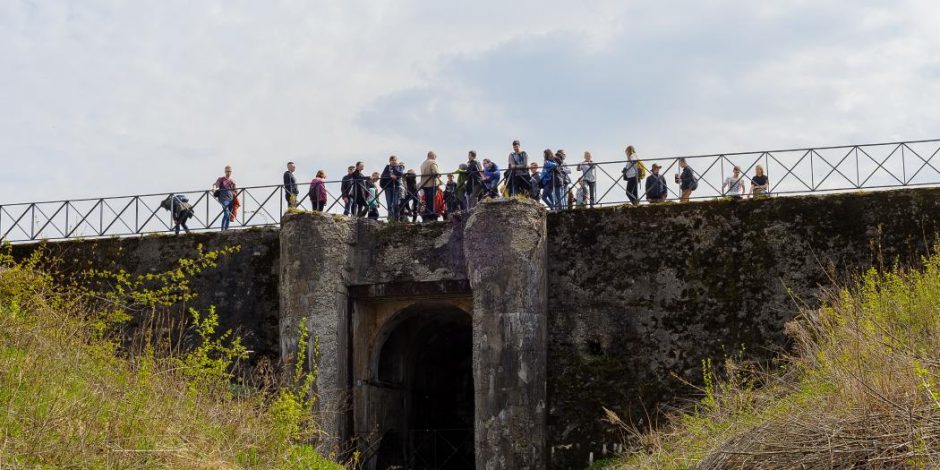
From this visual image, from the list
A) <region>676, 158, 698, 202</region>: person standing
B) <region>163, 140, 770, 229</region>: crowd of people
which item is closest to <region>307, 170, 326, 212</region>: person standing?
<region>163, 140, 770, 229</region>: crowd of people

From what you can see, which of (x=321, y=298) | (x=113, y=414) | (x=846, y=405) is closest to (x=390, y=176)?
(x=321, y=298)

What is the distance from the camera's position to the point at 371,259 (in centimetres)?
1795

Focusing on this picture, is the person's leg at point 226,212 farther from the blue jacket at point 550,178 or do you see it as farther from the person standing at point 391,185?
the blue jacket at point 550,178

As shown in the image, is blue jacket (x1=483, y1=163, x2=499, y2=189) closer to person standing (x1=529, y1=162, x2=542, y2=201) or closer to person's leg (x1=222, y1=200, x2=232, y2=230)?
person standing (x1=529, y1=162, x2=542, y2=201)

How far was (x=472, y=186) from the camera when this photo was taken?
61.1 ft

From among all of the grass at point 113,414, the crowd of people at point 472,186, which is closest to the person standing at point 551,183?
the crowd of people at point 472,186

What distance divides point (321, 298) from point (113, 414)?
Answer: 6858mm

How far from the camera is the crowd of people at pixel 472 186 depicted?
17.9 meters

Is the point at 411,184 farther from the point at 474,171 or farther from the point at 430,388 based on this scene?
the point at 430,388

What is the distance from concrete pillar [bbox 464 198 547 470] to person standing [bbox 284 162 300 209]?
121 inches

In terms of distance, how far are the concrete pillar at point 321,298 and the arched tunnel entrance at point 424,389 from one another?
1172mm

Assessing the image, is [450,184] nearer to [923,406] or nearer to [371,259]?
[371,259]

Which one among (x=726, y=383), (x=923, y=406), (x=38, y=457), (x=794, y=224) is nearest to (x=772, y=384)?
(x=726, y=383)

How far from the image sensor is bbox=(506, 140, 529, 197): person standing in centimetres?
1831
